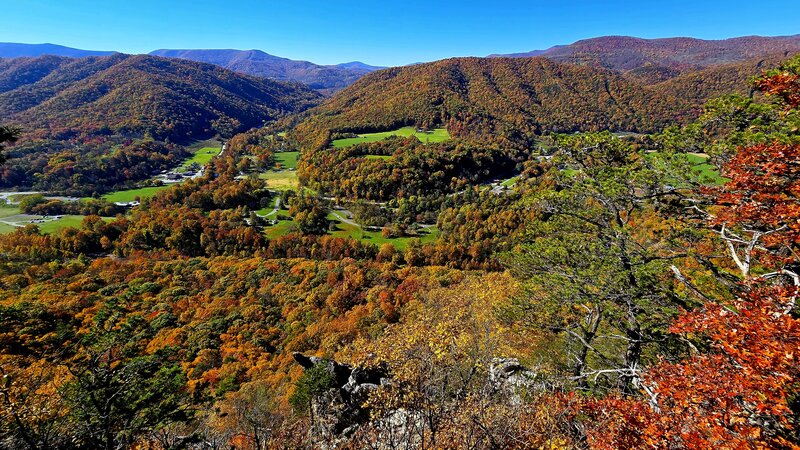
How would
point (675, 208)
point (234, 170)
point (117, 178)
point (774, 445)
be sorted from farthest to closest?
point (234, 170) → point (117, 178) → point (675, 208) → point (774, 445)

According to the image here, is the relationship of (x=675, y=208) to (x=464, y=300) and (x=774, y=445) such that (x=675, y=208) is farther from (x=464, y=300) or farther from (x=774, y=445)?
(x=464, y=300)

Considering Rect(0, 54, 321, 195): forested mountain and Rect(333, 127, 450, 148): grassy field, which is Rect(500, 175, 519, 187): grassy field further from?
Rect(0, 54, 321, 195): forested mountain

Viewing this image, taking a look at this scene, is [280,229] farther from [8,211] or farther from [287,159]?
[287,159]

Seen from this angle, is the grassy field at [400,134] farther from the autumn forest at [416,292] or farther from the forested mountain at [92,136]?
the forested mountain at [92,136]

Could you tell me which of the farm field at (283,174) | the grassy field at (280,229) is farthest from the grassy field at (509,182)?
the farm field at (283,174)

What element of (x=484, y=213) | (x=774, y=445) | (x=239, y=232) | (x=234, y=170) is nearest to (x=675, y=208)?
(x=774, y=445)

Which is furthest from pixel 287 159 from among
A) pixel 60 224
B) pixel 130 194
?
pixel 60 224

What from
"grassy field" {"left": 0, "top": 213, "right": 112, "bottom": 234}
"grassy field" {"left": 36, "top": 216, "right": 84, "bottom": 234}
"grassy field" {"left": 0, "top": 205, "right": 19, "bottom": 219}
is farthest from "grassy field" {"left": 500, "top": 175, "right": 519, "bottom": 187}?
"grassy field" {"left": 0, "top": 205, "right": 19, "bottom": 219}
